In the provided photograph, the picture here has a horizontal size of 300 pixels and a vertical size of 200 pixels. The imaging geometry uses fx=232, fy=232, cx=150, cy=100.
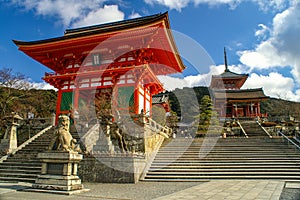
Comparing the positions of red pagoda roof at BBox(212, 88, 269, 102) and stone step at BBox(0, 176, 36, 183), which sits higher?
red pagoda roof at BBox(212, 88, 269, 102)

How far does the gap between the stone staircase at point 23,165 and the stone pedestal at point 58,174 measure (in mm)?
2547

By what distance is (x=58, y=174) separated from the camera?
7320 mm

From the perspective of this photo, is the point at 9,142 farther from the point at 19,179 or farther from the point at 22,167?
the point at 19,179

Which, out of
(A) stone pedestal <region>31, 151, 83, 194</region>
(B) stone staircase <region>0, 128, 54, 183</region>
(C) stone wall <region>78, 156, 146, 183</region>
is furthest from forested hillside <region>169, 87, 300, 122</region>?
(A) stone pedestal <region>31, 151, 83, 194</region>

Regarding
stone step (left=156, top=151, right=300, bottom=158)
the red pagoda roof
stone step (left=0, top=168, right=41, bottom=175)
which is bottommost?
stone step (left=0, top=168, right=41, bottom=175)

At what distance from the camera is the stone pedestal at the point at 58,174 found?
23.1 ft

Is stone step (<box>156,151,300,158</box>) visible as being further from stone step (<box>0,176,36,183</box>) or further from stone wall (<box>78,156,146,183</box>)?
stone step (<box>0,176,36,183</box>)

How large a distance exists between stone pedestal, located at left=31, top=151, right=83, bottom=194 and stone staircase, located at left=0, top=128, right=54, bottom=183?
2547 millimetres

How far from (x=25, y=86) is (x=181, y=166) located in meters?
21.5

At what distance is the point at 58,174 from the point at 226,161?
8.12 meters

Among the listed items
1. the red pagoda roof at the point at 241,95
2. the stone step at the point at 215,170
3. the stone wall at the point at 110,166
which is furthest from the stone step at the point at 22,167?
the red pagoda roof at the point at 241,95

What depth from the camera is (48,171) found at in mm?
7445

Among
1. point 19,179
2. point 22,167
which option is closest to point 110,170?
point 19,179

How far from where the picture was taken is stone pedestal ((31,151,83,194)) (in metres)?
7.04
